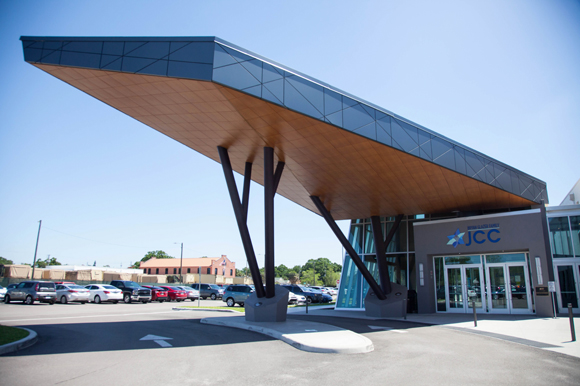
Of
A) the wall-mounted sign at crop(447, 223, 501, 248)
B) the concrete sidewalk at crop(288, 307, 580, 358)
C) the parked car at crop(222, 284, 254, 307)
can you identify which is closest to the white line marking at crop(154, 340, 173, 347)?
the concrete sidewalk at crop(288, 307, 580, 358)

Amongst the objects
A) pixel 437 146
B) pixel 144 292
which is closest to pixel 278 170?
pixel 437 146

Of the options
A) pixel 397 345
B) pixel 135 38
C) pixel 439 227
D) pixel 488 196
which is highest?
pixel 135 38

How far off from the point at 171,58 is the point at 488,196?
58.4 feet

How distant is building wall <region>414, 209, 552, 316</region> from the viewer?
63.4 ft

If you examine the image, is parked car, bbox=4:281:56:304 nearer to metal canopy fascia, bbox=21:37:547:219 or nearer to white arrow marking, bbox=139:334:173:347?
metal canopy fascia, bbox=21:37:547:219

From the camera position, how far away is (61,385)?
20.2 feet

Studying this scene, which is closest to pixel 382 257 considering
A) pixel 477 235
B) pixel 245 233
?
pixel 477 235

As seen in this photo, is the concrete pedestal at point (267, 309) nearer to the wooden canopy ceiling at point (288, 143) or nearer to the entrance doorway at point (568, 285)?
the wooden canopy ceiling at point (288, 143)

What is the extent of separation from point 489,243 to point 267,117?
14.9 meters

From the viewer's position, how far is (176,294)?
38062mm

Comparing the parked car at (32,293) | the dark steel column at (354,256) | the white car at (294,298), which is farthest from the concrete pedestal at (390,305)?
the parked car at (32,293)

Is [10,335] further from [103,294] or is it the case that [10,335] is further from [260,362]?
[103,294]

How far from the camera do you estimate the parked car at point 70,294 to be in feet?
99.3

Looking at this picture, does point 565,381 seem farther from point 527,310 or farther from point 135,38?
point 527,310
